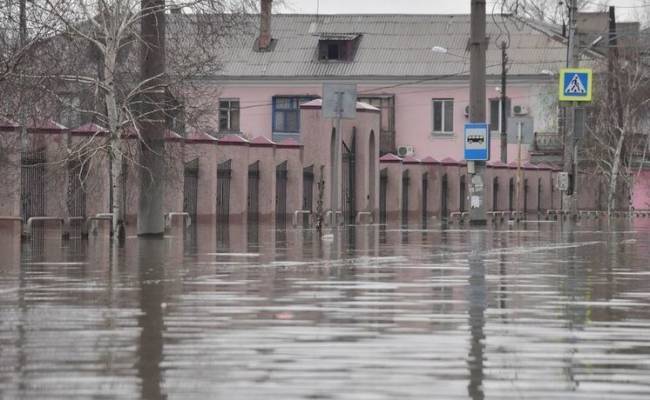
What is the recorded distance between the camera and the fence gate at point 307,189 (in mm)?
54281

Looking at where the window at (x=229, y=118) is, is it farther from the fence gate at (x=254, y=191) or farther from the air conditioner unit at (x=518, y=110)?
the fence gate at (x=254, y=191)

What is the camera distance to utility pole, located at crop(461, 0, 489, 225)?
46094 mm

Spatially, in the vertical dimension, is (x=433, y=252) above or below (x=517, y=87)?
below

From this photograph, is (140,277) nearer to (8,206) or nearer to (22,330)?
(22,330)

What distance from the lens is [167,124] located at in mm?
35031

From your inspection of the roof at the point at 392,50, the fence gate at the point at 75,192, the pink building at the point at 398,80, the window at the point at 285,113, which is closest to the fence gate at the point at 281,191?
the fence gate at the point at 75,192

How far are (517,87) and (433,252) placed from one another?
65813mm

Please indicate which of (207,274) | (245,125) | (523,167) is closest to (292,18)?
(245,125)

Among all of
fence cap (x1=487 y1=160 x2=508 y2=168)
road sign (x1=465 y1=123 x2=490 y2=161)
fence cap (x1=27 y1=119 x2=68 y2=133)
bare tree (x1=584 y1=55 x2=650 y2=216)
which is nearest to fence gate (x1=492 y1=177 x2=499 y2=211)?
fence cap (x1=487 y1=160 x2=508 y2=168)

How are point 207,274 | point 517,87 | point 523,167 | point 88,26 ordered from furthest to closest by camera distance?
point 517,87 → point 523,167 → point 88,26 → point 207,274

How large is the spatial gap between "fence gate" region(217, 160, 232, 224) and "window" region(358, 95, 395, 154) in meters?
43.6

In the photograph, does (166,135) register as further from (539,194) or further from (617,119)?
(617,119)

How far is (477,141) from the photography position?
155 feet

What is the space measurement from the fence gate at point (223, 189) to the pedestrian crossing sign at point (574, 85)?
10809mm
